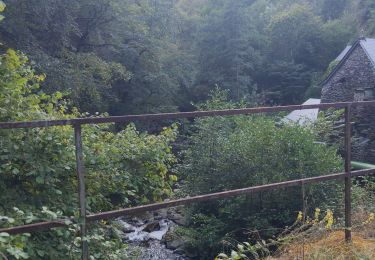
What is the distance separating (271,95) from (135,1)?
13944 mm

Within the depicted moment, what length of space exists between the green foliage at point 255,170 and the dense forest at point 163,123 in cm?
3

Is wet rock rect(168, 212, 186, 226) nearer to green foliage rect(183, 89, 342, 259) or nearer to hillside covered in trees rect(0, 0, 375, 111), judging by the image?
green foliage rect(183, 89, 342, 259)

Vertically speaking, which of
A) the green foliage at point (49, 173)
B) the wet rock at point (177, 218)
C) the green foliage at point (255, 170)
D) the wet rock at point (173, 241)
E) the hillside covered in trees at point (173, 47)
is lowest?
the wet rock at point (173, 241)

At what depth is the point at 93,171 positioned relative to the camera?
3.96m

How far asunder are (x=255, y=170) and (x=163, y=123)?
47.2 feet

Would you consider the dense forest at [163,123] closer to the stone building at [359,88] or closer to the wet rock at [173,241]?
the wet rock at [173,241]

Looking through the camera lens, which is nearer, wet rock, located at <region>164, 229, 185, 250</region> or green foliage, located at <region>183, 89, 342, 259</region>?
green foliage, located at <region>183, 89, 342, 259</region>

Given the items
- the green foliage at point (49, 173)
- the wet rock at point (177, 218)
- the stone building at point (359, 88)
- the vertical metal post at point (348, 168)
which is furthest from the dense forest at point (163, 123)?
the stone building at point (359, 88)

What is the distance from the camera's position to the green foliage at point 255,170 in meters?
9.38

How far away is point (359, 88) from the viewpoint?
18.4 metres

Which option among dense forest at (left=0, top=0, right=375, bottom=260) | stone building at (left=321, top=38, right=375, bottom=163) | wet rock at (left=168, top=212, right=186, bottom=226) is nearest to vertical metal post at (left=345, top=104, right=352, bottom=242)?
dense forest at (left=0, top=0, right=375, bottom=260)

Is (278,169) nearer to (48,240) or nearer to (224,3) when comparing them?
(48,240)

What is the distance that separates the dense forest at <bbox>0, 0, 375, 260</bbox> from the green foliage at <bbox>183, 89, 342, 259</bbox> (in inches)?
1.2

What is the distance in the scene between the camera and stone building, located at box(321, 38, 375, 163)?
16.2 metres
